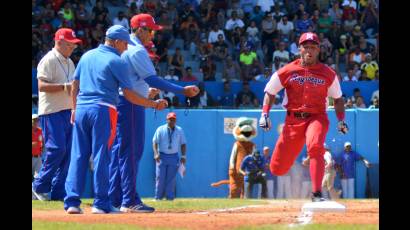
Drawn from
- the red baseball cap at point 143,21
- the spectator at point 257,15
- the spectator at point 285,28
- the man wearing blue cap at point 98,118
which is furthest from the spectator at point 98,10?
the man wearing blue cap at point 98,118

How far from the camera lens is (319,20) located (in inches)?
1149

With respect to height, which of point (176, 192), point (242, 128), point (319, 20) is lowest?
point (176, 192)

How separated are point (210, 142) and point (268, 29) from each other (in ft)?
21.6

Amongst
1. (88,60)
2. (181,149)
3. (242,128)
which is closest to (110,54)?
(88,60)

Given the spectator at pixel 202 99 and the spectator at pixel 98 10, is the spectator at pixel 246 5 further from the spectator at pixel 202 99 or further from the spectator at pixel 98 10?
the spectator at pixel 202 99

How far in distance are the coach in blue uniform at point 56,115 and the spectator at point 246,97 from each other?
11.5 m

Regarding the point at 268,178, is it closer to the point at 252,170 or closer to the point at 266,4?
the point at 252,170

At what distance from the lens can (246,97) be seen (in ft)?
81.5

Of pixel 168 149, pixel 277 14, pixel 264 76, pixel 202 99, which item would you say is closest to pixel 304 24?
pixel 277 14

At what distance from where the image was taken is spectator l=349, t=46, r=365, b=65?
27.5 metres

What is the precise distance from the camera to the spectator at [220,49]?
27.8 meters

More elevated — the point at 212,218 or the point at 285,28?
the point at 285,28

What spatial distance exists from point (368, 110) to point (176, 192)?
16.5 ft
